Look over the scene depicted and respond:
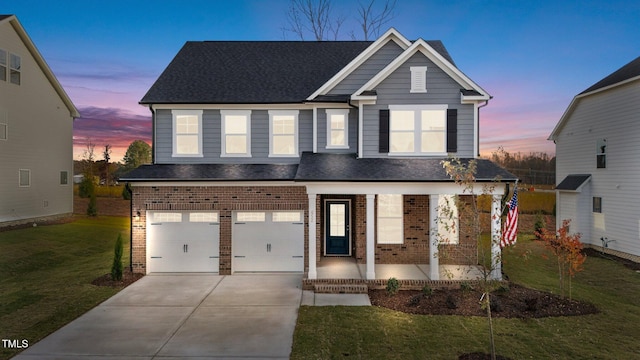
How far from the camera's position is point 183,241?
13.1 metres

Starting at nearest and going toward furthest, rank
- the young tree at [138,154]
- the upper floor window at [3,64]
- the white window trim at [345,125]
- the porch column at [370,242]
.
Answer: the porch column at [370,242], the white window trim at [345,125], the upper floor window at [3,64], the young tree at [138,154]

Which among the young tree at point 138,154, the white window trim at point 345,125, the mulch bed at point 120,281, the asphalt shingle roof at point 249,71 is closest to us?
the mulch bed at point 120,281

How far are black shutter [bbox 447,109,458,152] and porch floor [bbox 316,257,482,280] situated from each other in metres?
4.33

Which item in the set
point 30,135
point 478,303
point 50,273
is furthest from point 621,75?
point 30,135

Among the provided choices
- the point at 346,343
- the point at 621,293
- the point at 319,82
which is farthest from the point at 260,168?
the point at 621,293

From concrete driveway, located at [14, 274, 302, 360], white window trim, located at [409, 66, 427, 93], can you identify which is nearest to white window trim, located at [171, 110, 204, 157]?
concrete driveway, located at [14, 274, 302, 360]

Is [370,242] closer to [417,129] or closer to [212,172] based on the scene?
[417,129]

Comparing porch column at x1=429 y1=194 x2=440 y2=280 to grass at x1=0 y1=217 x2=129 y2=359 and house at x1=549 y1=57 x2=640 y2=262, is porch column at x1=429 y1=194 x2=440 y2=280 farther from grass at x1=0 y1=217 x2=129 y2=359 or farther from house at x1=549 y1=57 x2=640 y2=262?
house at x1=549 y1=57 x2=640 y2=262

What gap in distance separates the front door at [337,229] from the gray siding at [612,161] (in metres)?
12.9

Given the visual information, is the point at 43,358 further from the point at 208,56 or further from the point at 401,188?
the point at 208,56

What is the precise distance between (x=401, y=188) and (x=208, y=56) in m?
11.4

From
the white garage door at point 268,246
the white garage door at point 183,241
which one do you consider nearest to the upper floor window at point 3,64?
the white garage door at point 183,241

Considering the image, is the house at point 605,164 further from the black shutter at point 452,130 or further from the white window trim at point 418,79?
the white window trim at point 418,79

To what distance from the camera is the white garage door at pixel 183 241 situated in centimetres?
1312
